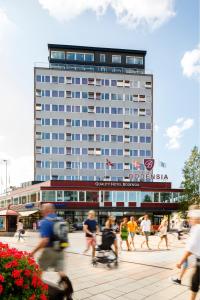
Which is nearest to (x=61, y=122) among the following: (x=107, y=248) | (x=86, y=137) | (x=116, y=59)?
(x=86, y=137)

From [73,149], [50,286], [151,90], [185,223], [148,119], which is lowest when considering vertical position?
[185,223]

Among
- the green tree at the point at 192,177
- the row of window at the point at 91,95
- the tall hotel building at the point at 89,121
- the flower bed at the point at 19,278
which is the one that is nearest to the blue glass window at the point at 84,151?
the tall hotel building at the point at 89,121

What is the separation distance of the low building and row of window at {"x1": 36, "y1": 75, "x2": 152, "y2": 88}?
26.3m

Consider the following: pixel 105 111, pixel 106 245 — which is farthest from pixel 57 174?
pixel 106 245

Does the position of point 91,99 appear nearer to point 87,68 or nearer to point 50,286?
point 87,68

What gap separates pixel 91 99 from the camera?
8062cm

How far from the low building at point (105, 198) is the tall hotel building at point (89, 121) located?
1718 centimetres

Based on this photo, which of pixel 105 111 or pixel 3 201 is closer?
pixel 105 111

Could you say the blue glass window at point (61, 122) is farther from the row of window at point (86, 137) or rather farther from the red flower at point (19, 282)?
the red flower at point (19, 282)

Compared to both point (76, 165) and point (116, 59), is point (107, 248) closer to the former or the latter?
point (76, 165)

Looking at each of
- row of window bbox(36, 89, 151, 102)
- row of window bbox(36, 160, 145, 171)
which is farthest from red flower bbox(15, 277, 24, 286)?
row of window bbox(36, 89, 151, 102)

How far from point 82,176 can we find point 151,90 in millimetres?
23024

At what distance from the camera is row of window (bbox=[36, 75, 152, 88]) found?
261 ft

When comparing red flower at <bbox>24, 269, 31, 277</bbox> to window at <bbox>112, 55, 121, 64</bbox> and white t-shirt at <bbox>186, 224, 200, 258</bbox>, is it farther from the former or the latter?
window at <bbox>112, 55, 121, 64</bbox>
